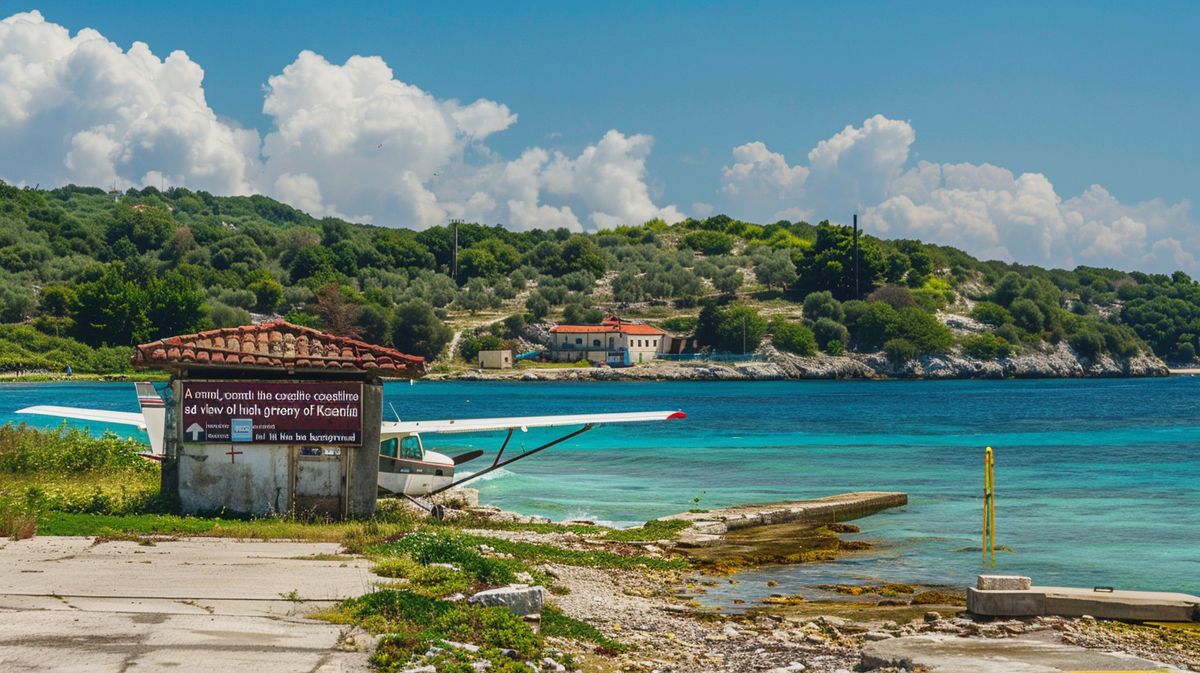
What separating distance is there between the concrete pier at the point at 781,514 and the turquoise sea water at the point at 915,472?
0.68 meters

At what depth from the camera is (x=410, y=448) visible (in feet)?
78.7

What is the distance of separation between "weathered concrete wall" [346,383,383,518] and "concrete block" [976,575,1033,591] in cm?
1014

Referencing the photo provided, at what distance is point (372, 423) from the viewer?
1986 cm

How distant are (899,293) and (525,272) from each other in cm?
6266

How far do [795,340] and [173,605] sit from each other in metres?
150

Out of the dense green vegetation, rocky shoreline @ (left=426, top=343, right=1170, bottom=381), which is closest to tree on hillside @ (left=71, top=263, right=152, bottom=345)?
the dense green vegetation

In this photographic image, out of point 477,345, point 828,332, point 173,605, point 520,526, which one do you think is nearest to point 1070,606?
point 173,605

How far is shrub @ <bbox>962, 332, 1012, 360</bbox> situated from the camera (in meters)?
168

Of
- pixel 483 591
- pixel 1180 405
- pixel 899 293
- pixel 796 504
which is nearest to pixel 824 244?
pixel 899 293

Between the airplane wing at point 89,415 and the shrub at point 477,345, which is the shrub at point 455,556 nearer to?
the airplane wing at point 89,415

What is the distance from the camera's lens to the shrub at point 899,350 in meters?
162

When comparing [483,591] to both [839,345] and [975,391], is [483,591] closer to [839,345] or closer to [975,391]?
[975,391]

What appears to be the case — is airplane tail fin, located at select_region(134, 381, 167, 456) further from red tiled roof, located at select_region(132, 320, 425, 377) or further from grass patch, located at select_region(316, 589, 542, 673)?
grass patch, located at select_region(316, 589, 542, 673)

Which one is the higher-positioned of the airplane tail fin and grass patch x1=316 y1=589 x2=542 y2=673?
the airplane tail fin
